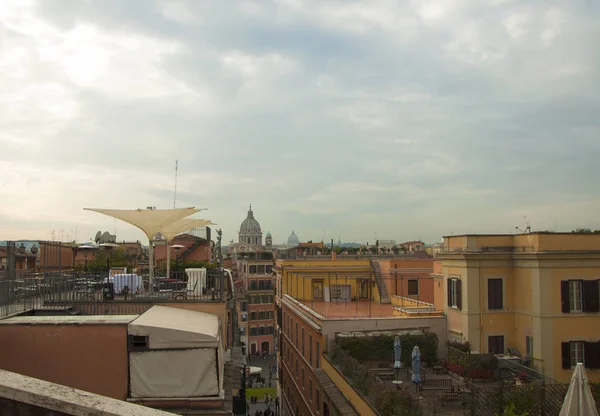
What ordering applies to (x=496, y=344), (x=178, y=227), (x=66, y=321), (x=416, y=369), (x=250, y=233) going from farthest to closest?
(x=250, y=233) < (x=178, y=227) < (x=496, y=344) < (x=416, y=369) < (x=66, y=321)

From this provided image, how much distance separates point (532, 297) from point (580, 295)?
2.09 metres

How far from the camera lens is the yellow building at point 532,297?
874 inches

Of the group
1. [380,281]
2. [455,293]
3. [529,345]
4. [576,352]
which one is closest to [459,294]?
[455,293]

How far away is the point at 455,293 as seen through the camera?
24.7 meters

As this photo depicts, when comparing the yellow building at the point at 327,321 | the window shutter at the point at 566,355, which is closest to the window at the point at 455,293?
the yellow building at the point at 327,321

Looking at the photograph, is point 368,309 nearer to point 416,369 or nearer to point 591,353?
point 591,353

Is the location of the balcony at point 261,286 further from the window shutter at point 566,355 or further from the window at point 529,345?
the window shutter at point 566,355

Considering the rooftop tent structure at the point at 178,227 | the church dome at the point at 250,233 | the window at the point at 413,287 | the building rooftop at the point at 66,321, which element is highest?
the church dome at the point at 250,233

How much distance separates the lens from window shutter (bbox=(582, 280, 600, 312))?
2267cm

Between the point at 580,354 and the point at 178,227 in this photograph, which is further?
the point at 178,227

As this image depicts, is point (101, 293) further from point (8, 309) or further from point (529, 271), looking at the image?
point (529, 271)

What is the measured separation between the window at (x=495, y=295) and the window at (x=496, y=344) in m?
1.29

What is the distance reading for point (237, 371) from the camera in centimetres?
1499

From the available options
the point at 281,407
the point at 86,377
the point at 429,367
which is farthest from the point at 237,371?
the point at 281,407
